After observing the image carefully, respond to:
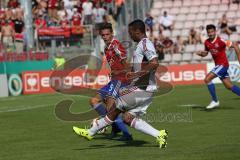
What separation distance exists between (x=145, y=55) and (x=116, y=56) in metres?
1.39

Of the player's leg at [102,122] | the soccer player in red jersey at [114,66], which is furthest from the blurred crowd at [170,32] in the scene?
the player's leg at [102,122]

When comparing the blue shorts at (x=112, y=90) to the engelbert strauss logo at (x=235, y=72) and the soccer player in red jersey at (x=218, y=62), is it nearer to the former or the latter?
the soccer player in red jersey at (x=218, y=62)

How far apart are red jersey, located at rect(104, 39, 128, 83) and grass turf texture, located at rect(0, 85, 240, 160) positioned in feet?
3.90

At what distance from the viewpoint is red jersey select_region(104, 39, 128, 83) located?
12.3 meters

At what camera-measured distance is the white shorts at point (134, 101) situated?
442 inches

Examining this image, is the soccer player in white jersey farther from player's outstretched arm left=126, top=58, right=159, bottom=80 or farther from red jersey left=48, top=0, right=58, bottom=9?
red jersey left=48, top=0, right=58, bottom=9

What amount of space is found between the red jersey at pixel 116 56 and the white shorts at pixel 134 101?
846 mm

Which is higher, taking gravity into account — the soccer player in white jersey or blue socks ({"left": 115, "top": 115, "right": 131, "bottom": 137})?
the soccer player in white jersey

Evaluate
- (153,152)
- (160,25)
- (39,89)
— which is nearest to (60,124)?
(153,152)

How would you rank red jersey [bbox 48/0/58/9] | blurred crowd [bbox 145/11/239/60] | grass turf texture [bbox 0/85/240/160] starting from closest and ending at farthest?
grass turf texture [bbox 0/85/240/160], blurred crowd [bbox 145/11/239/60], red jersey [bbox 48/0/58/9]

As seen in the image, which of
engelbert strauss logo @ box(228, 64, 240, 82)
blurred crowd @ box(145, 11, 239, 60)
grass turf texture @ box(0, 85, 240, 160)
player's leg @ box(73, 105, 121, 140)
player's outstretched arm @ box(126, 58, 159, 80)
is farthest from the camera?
blurred crowd @ box(145, 11, 239, 60)

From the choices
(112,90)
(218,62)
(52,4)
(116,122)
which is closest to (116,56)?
(112,90)

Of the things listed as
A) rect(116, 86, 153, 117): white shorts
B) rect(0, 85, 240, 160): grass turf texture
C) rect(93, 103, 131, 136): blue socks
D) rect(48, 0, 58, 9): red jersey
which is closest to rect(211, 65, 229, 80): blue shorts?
rect(0, 85, 240, 160): grass turf texture

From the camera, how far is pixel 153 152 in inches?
425
